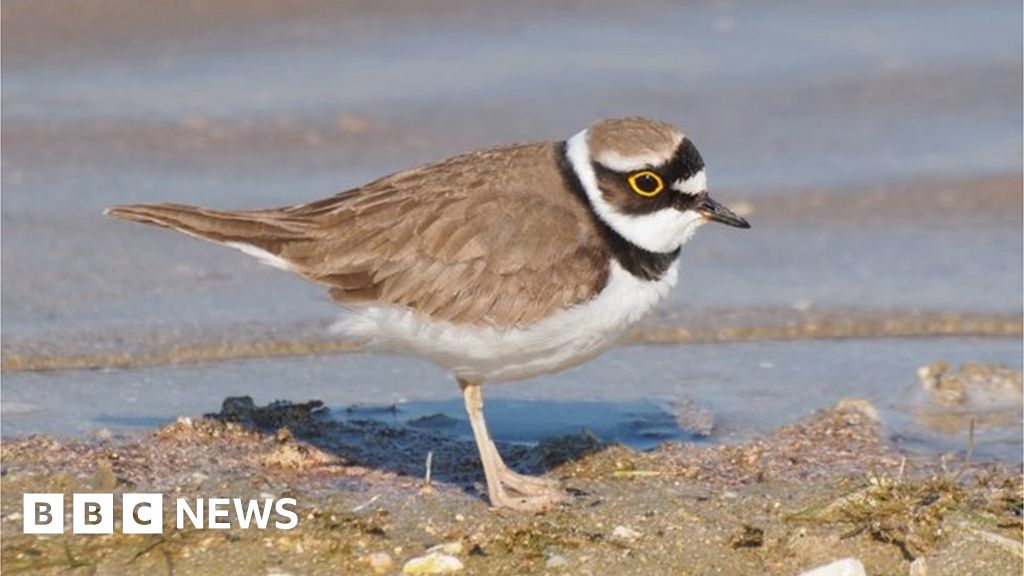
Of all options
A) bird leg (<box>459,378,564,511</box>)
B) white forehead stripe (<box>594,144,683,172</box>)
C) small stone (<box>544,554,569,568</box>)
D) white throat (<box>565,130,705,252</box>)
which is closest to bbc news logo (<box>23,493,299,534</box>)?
bird leg (<box>459,378,564,511</box>)

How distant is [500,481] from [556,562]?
0.66 metres

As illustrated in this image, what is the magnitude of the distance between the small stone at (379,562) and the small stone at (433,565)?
43 millimetres

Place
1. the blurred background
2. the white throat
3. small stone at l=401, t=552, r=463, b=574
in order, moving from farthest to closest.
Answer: the blurred background → the white throat → small stone at l=401, t=552, r=463, b=574

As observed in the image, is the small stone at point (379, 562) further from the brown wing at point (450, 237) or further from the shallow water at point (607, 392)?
the shallow water at point (607, 392)

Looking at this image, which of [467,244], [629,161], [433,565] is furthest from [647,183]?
[433,565]

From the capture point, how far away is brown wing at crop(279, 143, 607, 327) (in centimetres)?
604

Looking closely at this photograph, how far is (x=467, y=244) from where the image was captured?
6.13 meters

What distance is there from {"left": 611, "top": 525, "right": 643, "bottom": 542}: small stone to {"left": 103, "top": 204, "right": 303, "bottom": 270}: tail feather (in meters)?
1.45

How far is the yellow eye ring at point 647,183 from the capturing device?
6.20m

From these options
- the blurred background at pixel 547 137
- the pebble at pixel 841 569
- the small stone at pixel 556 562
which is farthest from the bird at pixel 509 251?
the pebble at pixel 841 569

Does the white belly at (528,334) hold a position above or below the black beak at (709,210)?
below

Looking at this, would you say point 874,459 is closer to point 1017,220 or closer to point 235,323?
point 235,323

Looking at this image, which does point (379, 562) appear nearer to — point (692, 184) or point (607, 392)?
point (692, 184)

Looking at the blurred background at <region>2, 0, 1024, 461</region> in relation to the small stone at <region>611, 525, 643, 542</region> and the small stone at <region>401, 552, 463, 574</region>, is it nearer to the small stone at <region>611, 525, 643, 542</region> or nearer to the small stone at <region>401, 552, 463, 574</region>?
the small stone at <region>611, 525, 643, 542</region>
